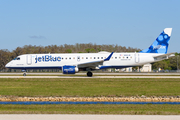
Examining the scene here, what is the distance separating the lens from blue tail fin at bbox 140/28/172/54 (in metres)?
41.7

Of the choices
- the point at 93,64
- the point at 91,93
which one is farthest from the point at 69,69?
the point at 91,93

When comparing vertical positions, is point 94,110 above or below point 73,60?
below

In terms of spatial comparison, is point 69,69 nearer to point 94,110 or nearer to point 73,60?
point 73,60

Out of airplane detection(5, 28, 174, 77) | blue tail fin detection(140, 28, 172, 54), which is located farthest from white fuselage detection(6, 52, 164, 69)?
blue tail fin detection(140, 28, 172, 54)

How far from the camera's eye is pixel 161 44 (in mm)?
42156

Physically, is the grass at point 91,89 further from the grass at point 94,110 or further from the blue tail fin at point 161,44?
the blue tail fin at point 161,44

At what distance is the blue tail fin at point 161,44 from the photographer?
41656 millimetres

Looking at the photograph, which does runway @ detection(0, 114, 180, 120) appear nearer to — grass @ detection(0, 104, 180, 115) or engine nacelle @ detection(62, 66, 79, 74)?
grass @ detection(0, 104, 180, 115)

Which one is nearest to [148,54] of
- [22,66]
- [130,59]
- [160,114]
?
[130,59]

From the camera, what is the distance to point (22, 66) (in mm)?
40188

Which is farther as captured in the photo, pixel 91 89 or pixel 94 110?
pixel 91 89

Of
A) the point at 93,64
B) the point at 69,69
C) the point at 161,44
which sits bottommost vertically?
the point at 69,69

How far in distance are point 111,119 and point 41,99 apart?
7764mm

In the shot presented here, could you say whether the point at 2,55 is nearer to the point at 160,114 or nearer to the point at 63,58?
the point at 63,58
